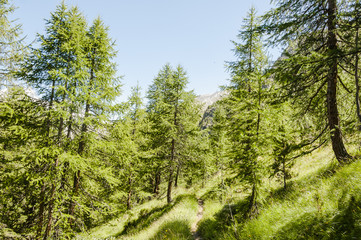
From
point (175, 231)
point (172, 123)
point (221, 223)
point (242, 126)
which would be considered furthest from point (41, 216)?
point (172, 123)

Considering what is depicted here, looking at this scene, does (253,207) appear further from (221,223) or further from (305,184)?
(221,223)

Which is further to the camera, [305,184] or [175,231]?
[175,231]

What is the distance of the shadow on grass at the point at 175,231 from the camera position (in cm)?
848

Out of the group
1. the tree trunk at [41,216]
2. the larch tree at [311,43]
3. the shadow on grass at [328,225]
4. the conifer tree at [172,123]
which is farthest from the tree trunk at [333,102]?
the tree trunk at [41,216]

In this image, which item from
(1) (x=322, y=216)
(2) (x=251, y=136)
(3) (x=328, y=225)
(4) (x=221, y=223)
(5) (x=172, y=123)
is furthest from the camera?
(5) (x=172, y=123)

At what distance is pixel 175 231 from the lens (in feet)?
30.2

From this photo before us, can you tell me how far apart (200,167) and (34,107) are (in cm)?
1341

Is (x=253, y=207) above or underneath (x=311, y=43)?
underneath

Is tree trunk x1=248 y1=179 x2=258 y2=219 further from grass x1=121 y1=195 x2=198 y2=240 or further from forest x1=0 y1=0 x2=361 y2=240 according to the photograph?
grass x1=121 y1=195 x2=198 y2=240

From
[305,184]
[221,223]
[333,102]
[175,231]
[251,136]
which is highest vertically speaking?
[333,102]

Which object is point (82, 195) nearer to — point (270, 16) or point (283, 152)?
point (283, 152)

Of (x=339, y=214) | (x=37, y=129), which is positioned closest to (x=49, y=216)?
(x=37, y=129)

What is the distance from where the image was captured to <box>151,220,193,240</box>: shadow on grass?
8.48 metres

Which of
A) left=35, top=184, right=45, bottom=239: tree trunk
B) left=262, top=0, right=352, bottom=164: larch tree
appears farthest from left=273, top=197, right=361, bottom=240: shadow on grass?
left=35, top=184, right=45, bottom=239: tree trunk
